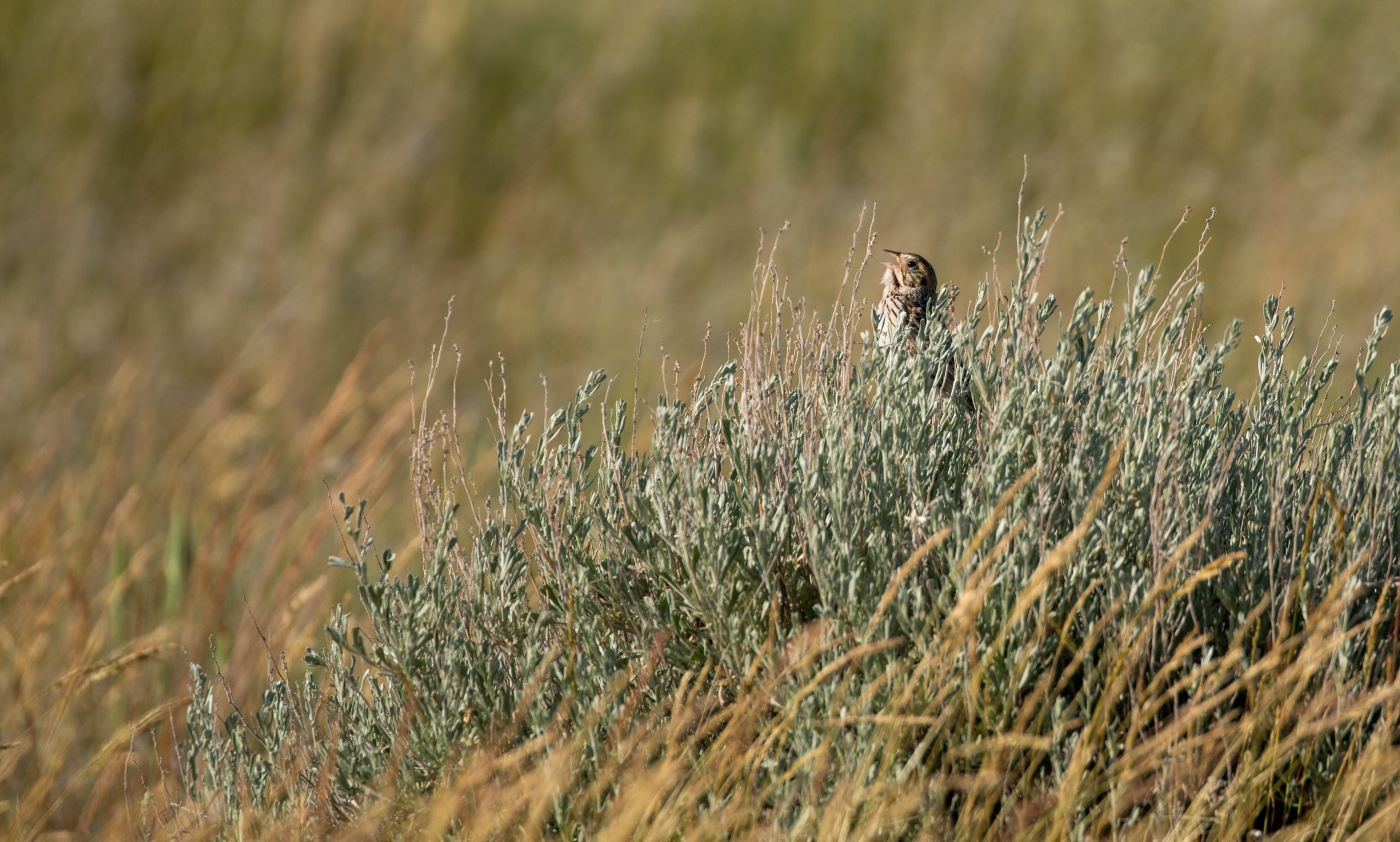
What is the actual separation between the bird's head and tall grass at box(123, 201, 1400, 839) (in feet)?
2.47

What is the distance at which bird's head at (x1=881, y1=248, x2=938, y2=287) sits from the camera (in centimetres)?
386

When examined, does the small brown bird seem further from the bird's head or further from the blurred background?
the blurred background

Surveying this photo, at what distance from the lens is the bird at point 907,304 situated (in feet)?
10.9

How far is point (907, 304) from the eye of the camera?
3.71 meters

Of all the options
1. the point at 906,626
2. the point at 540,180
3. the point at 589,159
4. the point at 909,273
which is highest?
the point at 589,159

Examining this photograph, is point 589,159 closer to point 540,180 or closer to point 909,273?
point 540,180

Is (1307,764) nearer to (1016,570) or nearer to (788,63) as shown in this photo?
(1016,570)

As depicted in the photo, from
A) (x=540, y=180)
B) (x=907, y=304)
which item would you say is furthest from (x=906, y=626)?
(x=540, y=180)

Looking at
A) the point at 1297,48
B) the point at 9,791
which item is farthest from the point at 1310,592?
the point at 1297,48

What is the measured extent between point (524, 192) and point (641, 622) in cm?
564

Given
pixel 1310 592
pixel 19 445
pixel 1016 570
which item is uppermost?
pixel 1310 592

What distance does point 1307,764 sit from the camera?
241 centimetres

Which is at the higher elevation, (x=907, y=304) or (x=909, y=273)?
(x=909, y=273)

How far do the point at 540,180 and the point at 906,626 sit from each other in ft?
20.0
